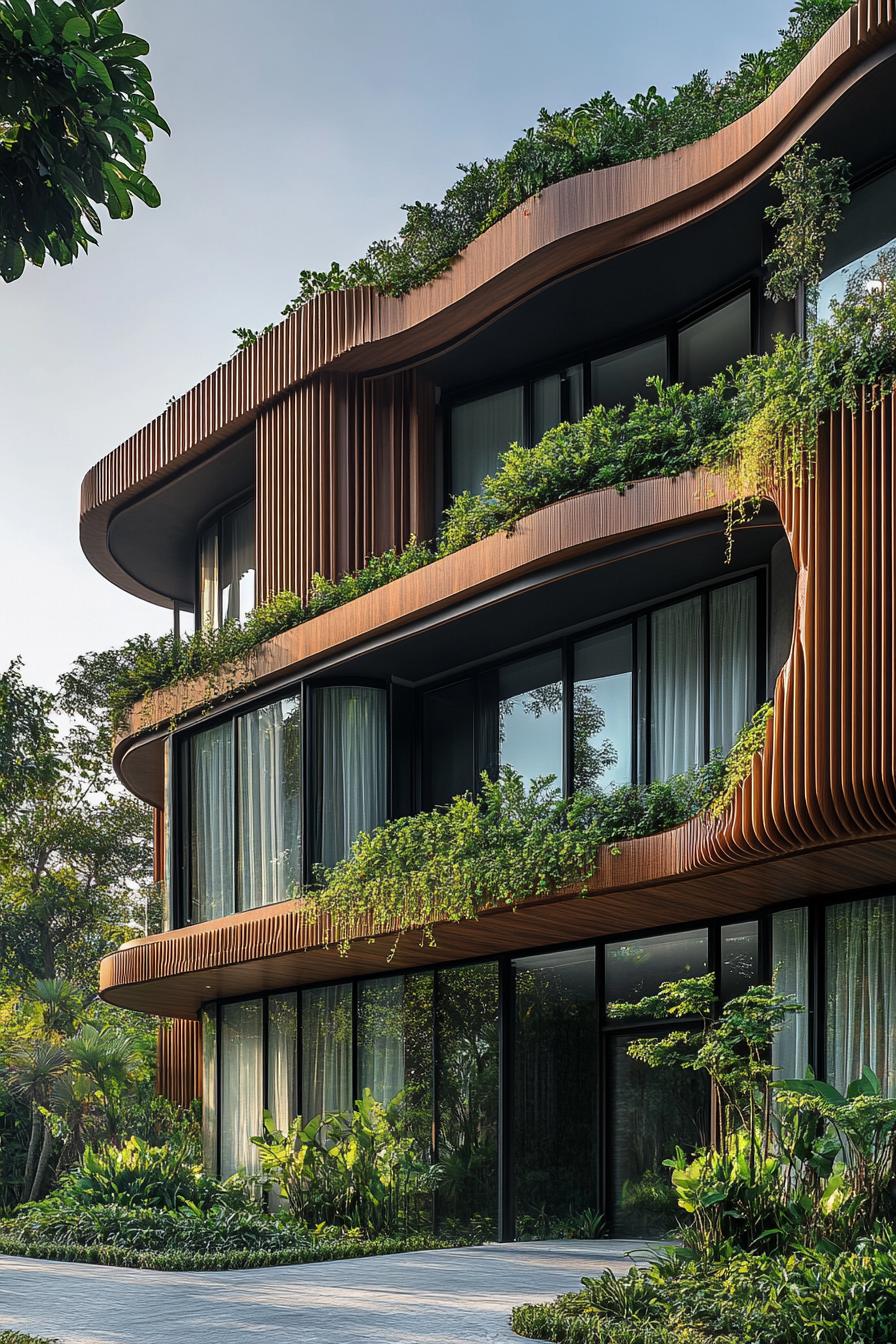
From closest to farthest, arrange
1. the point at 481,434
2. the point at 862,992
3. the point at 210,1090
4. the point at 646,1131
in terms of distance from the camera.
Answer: the point at 862,992
the point at 646,1131
the point at 481,434
the point at 210,1090

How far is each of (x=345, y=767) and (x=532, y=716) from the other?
8.49 ft

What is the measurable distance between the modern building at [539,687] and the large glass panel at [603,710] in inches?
2.0

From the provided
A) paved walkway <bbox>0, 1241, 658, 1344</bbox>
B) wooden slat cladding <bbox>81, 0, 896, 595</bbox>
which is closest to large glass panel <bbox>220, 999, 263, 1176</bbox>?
paved walkway <bbox>0, 1241, 658, 1344</bbox>

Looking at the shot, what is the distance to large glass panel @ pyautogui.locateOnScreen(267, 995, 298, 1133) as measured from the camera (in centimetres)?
2022

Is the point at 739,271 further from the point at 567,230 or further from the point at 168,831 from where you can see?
the point at 168,831

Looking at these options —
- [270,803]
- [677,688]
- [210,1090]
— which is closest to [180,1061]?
[210,1090]

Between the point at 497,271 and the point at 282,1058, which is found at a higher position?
the point at 497,271

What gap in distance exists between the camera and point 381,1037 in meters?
19.1

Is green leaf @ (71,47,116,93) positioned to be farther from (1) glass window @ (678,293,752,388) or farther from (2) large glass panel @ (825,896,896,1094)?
(1) glass window @ (678,293,752,388)

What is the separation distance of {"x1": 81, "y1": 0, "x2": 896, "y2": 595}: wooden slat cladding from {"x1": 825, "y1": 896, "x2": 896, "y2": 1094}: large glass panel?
7.19m

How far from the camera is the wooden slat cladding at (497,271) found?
522 inches

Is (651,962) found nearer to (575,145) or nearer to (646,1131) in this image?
(646,1131)

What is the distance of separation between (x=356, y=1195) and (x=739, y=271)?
1139cm

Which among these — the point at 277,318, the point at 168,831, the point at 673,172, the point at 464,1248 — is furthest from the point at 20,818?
the point at 673,172
